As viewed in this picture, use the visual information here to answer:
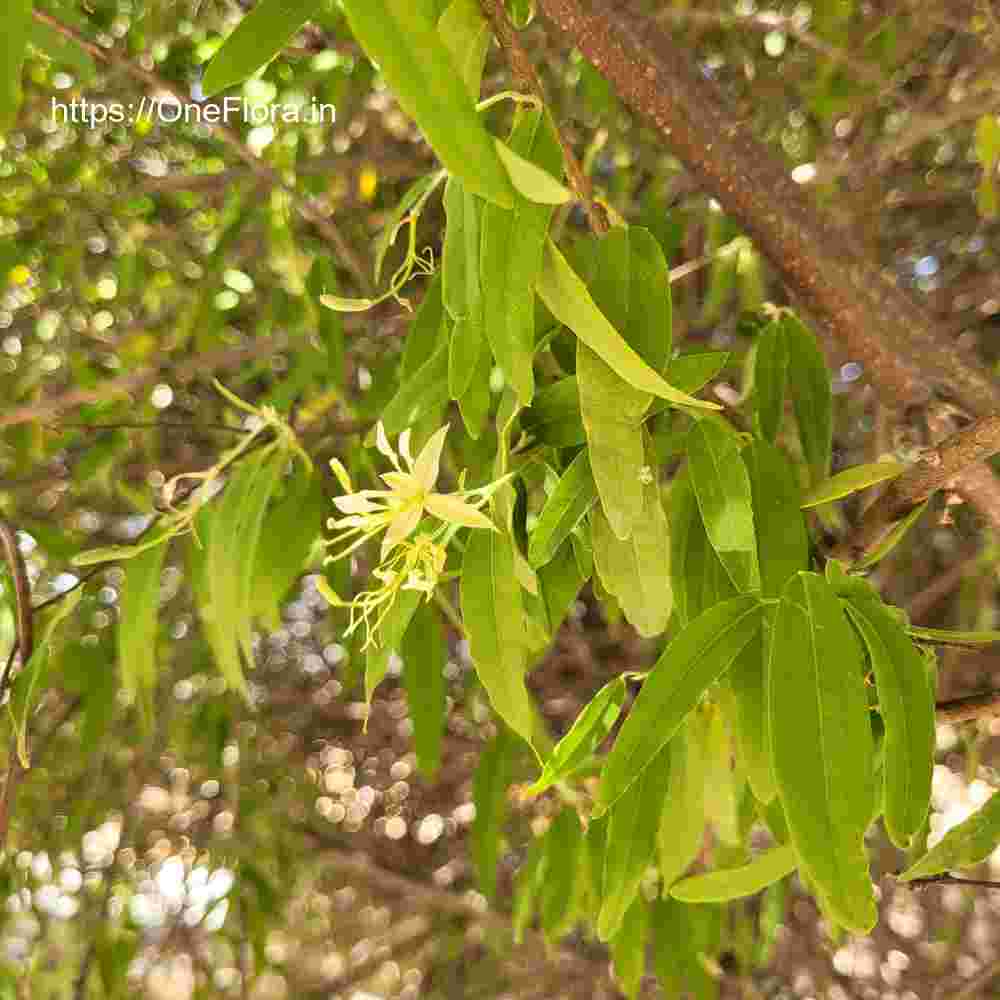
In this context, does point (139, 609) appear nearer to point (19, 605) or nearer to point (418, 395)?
point (19, 605)

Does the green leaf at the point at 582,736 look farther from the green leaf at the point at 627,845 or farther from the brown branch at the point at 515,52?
the brown branch at the point at 515,52

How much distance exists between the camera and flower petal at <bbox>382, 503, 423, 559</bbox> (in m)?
0.33

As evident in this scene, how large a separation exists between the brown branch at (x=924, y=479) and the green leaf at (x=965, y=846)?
0.11 m

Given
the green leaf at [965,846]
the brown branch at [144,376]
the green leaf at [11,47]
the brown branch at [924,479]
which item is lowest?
the green leaf at [965,846]

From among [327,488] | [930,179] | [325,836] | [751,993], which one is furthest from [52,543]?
[930,179]

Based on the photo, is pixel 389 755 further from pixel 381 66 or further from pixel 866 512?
pixel 381 66

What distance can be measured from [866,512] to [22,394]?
867 mm

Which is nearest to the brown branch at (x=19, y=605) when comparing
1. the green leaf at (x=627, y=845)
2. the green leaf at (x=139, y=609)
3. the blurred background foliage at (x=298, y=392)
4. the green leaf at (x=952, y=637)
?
the green leaf at (x=139, y=609)

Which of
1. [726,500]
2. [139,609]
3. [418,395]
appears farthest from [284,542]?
[726,500]

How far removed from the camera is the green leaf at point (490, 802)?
2.29 feet

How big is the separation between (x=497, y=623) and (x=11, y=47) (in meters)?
0.22

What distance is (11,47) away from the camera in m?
0.26

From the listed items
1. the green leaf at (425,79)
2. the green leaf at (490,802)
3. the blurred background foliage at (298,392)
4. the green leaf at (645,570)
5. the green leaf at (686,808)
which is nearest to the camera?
the green leaf at (425,79)

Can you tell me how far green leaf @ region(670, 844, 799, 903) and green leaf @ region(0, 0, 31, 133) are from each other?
0.37 m
